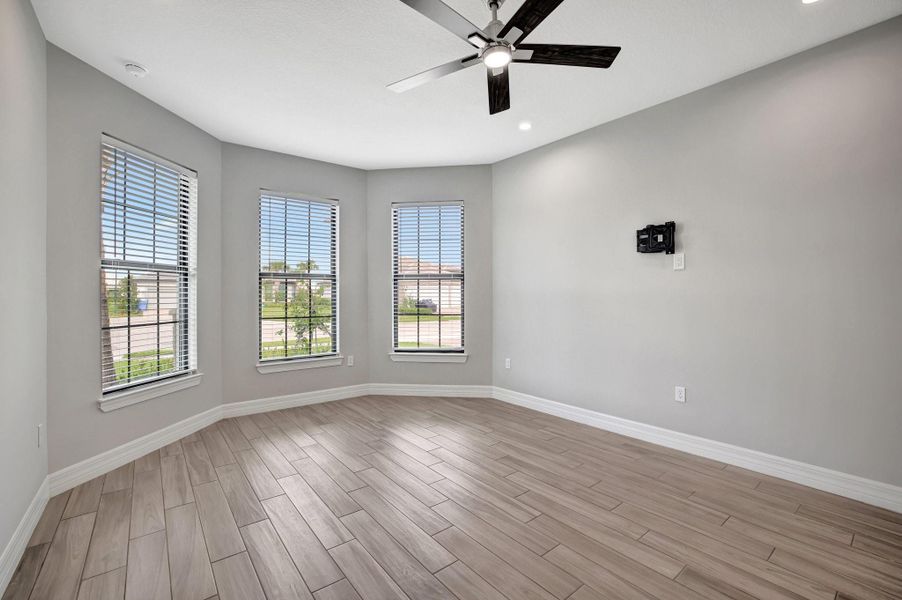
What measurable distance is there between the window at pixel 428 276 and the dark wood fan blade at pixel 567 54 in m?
2.81

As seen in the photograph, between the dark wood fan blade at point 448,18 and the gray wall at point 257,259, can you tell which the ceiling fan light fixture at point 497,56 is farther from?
the gray wall at point 257,259

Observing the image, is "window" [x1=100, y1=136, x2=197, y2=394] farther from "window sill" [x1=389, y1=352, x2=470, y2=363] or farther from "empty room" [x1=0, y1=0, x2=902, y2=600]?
"window sill" [x1=389, y1=352, x2=470, y2=363]

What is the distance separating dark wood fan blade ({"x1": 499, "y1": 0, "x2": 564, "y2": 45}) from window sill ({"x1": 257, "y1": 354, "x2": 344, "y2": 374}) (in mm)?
3778

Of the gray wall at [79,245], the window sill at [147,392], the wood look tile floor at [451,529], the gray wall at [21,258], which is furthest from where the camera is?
the window sill at [147,392]

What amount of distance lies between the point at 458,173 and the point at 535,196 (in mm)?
1059

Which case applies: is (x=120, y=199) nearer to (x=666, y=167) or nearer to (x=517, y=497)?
(x=517, y=497)

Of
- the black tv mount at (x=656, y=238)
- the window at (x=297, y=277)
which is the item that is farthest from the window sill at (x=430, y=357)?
the black tv mount at (x=656, y=238)

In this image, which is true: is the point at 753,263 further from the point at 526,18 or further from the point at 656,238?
the point at 526,18

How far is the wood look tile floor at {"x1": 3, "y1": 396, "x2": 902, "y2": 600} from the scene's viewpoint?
67.5 inches

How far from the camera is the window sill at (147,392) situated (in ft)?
9.32

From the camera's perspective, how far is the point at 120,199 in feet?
9.67

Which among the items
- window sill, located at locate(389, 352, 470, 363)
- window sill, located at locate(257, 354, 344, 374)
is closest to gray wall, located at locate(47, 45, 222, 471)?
window sill, located at locate(257, 354, 344, 374)

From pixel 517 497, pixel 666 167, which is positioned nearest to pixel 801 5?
pixel 666 167

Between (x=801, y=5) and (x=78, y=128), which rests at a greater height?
(x=801, y=5)
